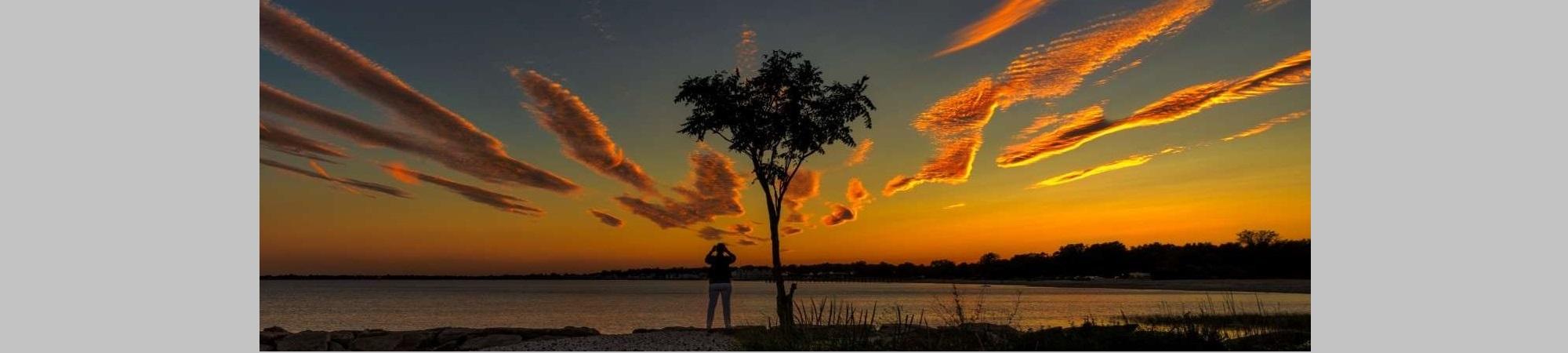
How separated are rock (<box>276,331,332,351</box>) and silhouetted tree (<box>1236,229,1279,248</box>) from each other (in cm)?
7371

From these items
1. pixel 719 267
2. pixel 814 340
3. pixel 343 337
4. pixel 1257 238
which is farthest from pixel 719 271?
pixel 1257 238

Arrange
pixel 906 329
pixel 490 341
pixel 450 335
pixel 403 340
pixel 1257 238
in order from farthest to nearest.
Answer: pixel 1257 238
pixel 450 335
pixel 403 340
pixel 490 341
pixel 906 329

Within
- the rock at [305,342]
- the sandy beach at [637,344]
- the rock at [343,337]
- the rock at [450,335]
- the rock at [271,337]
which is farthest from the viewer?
the rock at [271,337]

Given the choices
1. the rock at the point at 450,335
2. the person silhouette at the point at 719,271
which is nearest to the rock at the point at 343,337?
the rock at the point at 450,335

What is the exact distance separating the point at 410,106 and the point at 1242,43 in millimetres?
21161

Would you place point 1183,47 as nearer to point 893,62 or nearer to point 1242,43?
point 1242,43

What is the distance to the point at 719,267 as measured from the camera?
1798 cm

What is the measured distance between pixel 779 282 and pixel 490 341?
5.29 m

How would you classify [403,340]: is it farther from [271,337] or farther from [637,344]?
[637,344]

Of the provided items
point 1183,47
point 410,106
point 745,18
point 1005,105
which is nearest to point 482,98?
point 410,106

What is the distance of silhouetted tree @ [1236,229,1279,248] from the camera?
79875 mm

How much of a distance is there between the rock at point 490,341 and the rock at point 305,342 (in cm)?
257

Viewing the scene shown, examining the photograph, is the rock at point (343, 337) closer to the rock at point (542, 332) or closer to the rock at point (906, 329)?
the rock at point (542, 332)

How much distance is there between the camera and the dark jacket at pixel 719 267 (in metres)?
17.9
